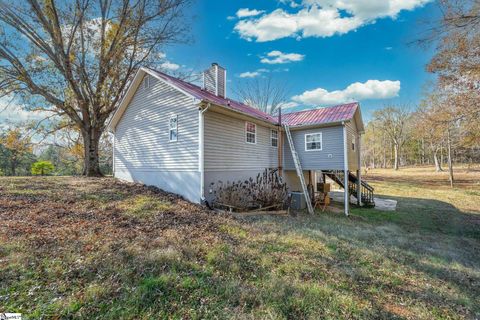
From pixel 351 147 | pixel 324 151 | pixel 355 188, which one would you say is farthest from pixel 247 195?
pixel 355 188

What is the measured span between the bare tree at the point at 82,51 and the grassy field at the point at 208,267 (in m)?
8.04

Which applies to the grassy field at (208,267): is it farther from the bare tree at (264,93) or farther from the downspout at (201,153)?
the bare tree at (264,93)

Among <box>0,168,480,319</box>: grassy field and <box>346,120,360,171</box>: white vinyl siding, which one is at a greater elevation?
<box>346,120,360,171</box>: white vinyl siding

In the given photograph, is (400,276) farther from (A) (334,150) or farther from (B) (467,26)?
(A) (334,150)

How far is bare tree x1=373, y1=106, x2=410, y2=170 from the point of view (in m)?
39.2

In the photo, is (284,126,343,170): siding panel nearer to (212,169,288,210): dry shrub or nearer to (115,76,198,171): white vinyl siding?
(212,169,288,210): dry shrub

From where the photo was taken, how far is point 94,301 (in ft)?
8.93

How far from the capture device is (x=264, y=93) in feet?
95.4

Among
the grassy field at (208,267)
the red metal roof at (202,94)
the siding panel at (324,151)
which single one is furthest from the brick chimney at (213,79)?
the grassy field at (208,267)

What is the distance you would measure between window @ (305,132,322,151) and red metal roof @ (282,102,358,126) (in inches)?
27.2

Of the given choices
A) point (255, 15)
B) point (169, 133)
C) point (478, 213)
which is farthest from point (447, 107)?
point (169, 133)

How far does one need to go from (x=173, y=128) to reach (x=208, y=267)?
278 inches

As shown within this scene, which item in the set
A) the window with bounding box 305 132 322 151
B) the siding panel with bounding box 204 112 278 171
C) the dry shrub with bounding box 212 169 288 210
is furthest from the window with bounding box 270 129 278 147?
the dry shrub with bounding box 212 169 288 210

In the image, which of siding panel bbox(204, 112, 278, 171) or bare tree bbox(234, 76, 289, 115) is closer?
siding panel bbox(204, 112, 278, 171)
